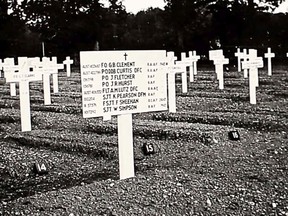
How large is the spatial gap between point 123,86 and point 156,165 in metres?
1.21

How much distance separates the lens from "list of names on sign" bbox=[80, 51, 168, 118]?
5297 mm

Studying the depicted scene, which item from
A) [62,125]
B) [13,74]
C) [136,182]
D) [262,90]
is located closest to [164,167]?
[136,182]

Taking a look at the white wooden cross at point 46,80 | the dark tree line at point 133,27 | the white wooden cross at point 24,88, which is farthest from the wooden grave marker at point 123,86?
the dark tree line at point 133,27

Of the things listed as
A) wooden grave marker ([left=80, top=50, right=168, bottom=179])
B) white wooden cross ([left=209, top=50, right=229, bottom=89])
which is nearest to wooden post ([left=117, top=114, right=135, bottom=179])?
wooden grave marker ([left=80, top=50, right=168, bottom=179])

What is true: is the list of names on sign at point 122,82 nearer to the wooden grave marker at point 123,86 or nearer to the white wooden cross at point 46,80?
the wooden grave marker at point 123,86

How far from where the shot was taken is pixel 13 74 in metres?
9.66

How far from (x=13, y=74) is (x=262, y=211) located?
6072 mm

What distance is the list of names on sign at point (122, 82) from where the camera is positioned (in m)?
5.30

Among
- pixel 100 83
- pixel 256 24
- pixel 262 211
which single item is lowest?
pixel 262 211

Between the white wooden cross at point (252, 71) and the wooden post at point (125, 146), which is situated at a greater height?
the white wooden cross at point (252, 71)

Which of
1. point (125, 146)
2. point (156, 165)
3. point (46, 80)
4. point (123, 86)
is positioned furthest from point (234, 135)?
point (46, 80)

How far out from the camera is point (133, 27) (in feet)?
149

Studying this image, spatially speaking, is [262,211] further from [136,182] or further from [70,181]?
[70,181]

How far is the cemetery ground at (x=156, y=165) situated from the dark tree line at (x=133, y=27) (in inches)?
920
